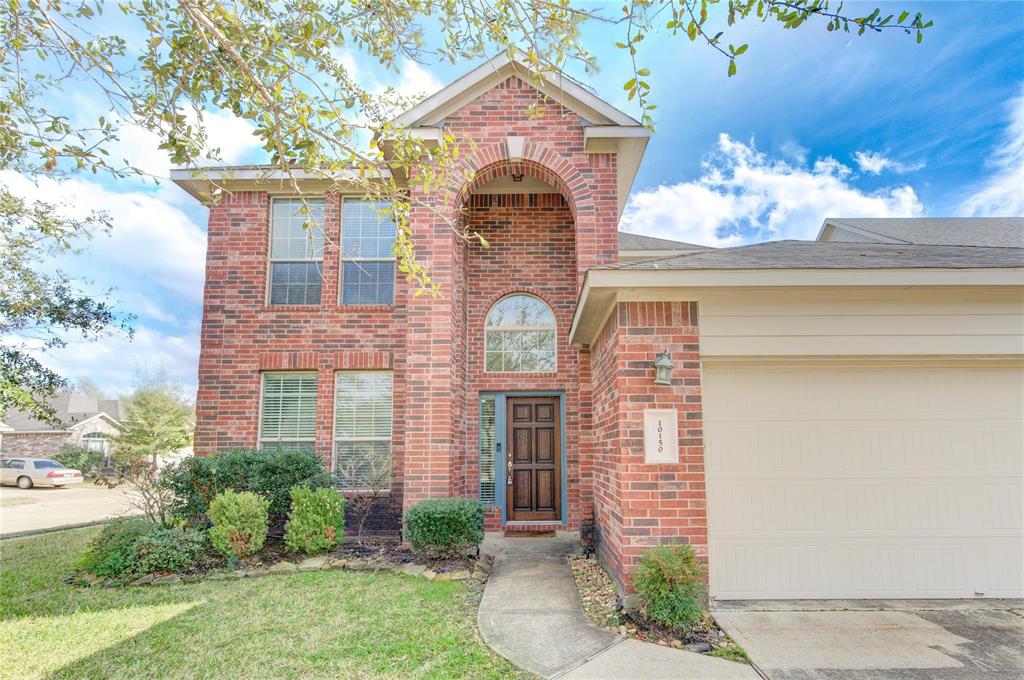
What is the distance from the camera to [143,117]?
3.90 metres

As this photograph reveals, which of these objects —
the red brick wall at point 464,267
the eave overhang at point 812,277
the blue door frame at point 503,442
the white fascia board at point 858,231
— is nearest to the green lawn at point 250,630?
the red brick wall at point 464,267

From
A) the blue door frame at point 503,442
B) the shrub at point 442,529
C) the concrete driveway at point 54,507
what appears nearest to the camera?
the shrub at point 442,529

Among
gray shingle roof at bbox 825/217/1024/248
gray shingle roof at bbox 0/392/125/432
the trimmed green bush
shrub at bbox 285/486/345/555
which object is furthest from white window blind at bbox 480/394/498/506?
gray shingle roof at bbox 0/392/125/432

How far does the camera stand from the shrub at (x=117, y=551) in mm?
5863

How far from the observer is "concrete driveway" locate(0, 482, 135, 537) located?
36.0 feet

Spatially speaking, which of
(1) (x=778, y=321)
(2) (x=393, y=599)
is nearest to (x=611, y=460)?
(1) (x=778, y=321)

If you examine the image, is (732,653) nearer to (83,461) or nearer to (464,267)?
(464,267)

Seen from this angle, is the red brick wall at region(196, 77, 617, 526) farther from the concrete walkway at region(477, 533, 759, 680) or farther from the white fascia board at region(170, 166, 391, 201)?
the concrete walkway at region(477, 533, 759, 680)

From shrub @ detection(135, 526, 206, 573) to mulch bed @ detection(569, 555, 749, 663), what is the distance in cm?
451

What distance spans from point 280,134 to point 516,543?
233 inches

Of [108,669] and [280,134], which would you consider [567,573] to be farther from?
[280,134]

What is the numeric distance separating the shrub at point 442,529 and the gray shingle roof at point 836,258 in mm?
3471

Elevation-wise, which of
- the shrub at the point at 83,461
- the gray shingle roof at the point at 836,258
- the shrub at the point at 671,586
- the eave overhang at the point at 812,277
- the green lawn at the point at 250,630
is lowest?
the green lawn at the point at 250,630

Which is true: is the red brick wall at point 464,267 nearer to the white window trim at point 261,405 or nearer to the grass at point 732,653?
the white window trim at point 261,405
